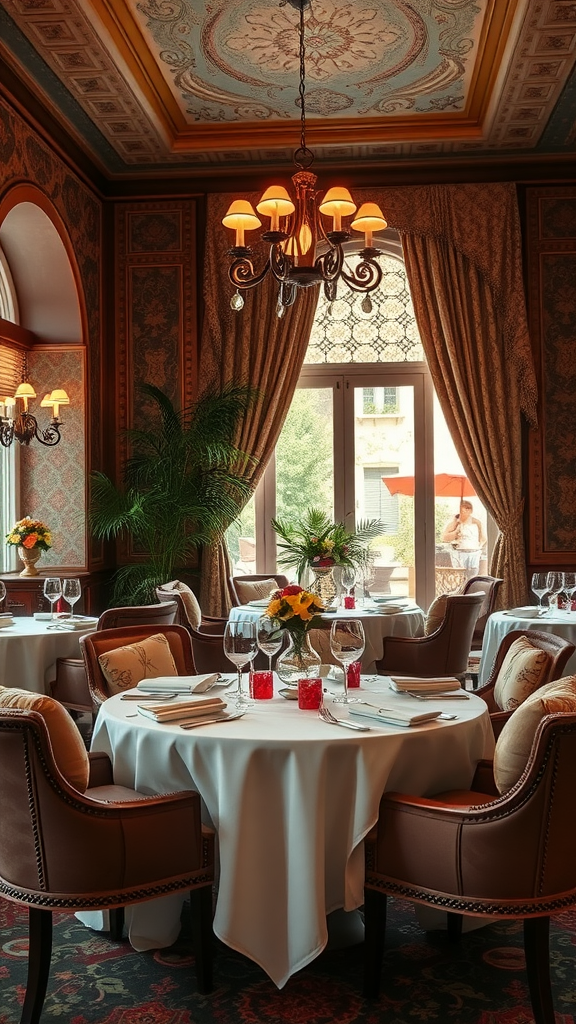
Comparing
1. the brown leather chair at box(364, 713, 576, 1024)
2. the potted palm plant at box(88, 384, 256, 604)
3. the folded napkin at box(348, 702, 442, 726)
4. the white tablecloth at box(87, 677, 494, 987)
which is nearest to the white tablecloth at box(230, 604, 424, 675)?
the potted palm plant at box(88, 384, 256, 604)

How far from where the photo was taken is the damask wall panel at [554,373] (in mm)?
7512

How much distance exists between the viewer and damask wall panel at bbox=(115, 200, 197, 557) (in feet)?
25.4

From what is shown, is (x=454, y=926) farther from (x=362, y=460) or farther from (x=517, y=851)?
(x=362, y=460)

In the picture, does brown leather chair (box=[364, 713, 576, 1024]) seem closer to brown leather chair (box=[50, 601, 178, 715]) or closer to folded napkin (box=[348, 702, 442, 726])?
folded napkin (box=[348, 702, 442, 726])

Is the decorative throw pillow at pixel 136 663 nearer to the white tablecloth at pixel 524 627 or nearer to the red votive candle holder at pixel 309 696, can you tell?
the red votive candle holder at pixel 309 696

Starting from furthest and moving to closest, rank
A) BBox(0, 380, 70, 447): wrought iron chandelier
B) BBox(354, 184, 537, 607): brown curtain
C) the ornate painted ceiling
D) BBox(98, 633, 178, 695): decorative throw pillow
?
BBox(354, 184, 537, 607): brown curtain < BBox(0, 380, 70, 447): wrought iron chandelier < the ornate painted ceiling < BBox(98, 633, 178, 695): decorative throw pillow

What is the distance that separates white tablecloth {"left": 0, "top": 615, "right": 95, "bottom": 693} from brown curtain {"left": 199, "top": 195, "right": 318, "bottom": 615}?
2810 millimetres

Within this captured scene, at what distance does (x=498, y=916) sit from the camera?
2.49 m

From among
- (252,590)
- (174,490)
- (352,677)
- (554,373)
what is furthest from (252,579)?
(352,677)

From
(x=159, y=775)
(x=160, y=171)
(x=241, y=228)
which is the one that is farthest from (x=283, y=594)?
(x=160, y=171)

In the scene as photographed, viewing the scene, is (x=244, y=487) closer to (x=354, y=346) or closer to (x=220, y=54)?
(x=354, y=346)

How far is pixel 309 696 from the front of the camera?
3.08 m

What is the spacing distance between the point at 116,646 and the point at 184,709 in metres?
0.87

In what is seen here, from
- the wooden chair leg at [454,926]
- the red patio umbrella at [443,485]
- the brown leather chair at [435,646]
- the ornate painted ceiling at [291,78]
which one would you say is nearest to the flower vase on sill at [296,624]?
the wooden chair leg at [454,926]
